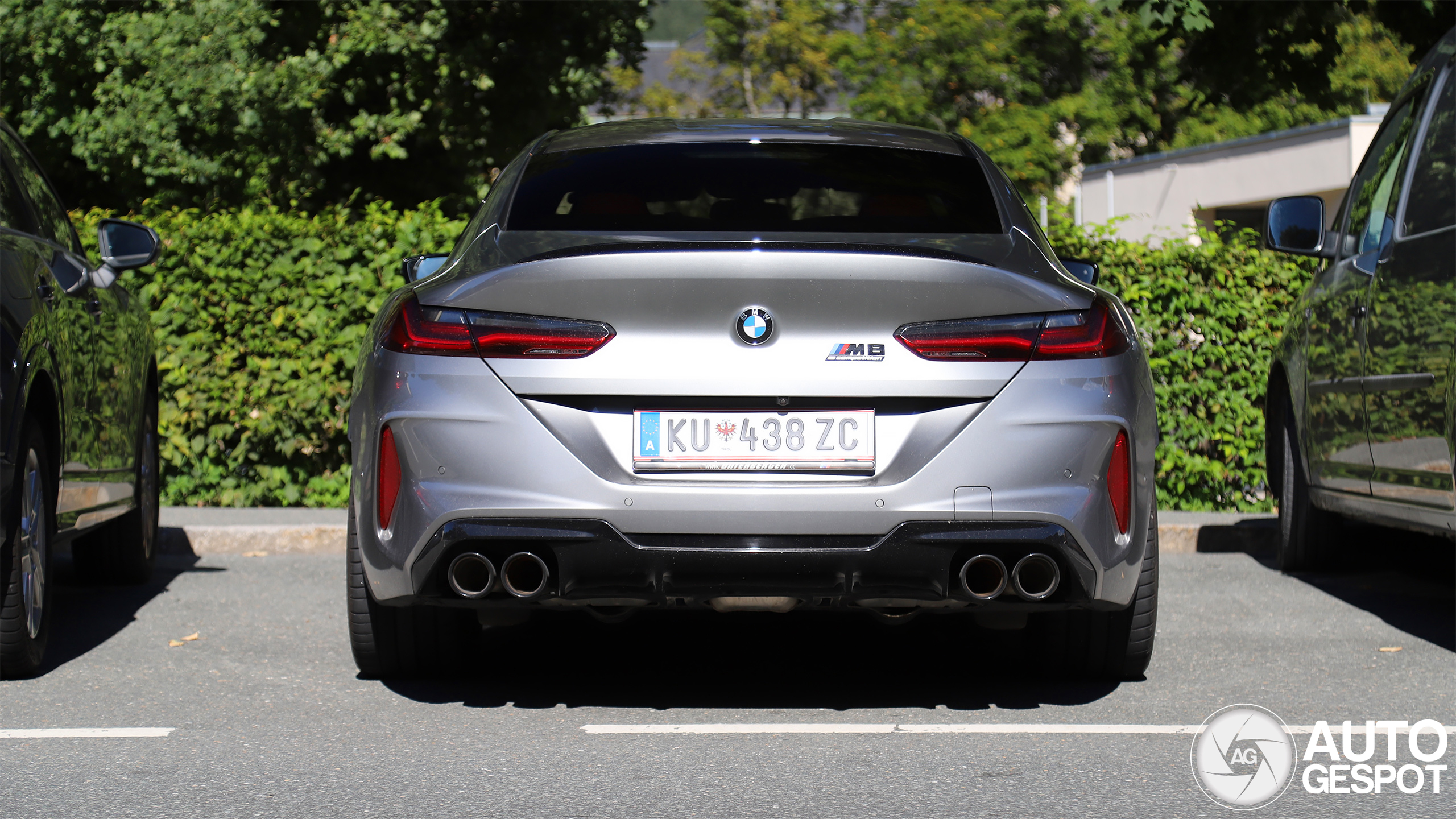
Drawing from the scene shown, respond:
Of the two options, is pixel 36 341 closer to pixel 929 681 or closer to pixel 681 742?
pixel 681 742

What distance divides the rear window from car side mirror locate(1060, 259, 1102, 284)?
380mm

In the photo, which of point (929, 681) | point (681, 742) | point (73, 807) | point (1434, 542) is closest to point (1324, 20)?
point (1434, 542)

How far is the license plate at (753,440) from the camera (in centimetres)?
402

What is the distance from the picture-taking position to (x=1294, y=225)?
22.2 feet

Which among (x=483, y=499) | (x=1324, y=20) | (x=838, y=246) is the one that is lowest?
(x=483, y=499)

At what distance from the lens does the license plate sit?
4020 millimetres

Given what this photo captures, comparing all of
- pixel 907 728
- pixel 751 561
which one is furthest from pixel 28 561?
pixel 907 728

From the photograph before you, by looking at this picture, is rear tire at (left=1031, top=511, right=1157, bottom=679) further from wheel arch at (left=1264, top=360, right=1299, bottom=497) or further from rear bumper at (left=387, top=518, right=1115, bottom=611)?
wheel arch at (left=1264, top=360, right=1299, bottom=497)

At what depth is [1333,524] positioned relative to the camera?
718 centimetres

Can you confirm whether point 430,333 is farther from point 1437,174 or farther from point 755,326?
point 1437,174

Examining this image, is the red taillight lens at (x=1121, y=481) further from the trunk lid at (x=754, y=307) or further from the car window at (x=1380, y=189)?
the car window at (x=1380, y=189)

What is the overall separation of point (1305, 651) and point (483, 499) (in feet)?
9.90

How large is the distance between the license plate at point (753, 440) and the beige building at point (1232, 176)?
30584 millimetres

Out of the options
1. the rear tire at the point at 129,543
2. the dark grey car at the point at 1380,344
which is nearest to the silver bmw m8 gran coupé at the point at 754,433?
the dark grey car at the point at 1380,344
